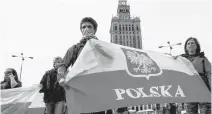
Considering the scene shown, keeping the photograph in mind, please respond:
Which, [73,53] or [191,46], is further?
[191,46]

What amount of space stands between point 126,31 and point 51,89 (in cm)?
11894

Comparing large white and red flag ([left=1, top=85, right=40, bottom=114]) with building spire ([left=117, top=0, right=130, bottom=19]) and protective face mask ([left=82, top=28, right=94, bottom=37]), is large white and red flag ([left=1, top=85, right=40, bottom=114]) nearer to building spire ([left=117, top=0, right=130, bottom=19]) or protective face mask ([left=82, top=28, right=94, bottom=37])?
protective face mask ([left=82, top=28, right=94, bottom=37])

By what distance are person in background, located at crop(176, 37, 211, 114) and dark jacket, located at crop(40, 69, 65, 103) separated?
7.72 ft

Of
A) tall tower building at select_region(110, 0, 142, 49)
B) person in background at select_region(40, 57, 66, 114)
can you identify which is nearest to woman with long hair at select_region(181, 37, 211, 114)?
person in background at select_region(40, 57, 66, 114)

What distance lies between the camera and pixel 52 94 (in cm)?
488

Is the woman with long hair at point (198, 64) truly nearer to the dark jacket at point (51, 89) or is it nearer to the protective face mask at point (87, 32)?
the protective face mask at point (87, 32)

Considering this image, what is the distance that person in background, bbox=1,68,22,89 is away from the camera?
5.51 metres

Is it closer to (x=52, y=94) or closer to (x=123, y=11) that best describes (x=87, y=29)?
(x=52, y=94)

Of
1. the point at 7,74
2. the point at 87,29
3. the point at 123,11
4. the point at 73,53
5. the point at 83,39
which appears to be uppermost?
the point at 123,11

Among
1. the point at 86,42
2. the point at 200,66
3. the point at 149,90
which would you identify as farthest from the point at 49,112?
the point at 200,66

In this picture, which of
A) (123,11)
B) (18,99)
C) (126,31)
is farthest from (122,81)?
(123,11)

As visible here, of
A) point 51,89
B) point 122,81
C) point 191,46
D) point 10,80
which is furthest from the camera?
point 10,80

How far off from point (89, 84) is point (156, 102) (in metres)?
0.89

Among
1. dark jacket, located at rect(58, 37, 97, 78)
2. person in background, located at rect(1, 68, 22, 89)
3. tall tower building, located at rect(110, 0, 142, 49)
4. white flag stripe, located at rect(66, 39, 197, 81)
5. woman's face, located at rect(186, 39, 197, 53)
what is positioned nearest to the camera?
white flag stripe, located at rect(66, 39, 197, 81)
